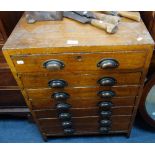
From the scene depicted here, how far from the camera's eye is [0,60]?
102 cm

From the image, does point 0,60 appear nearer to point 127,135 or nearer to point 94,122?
point 94,122

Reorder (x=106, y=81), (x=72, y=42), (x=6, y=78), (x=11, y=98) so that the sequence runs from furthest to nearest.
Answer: (x=11, y=98), (x=6, y=78), (x=106, y=81), (x=72, y=42)

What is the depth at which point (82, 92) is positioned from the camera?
915 millimetres

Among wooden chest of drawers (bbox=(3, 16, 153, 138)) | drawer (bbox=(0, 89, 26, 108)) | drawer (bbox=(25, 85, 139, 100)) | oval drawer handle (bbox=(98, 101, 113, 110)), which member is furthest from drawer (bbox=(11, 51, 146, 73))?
drawer (bbox=(0, 89, 26, 108))

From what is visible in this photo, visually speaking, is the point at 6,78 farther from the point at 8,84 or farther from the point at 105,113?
the point at 105,113

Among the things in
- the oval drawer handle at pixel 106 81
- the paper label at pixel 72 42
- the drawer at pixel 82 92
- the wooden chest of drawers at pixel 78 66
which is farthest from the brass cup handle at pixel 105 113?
the paper label at pixel 72 42

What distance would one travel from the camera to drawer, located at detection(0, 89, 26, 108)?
119cm

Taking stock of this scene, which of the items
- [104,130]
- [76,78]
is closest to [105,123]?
[104,130]

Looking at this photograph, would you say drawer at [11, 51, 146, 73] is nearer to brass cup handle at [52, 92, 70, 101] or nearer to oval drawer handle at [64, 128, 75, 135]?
brass cup handle at [52, 92, 70, 101]

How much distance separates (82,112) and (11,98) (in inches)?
19.3

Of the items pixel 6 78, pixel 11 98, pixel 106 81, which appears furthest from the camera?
pixel 11 98

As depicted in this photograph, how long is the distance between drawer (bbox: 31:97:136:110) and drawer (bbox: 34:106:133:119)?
0.03m

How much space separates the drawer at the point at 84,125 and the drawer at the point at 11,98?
229mm
